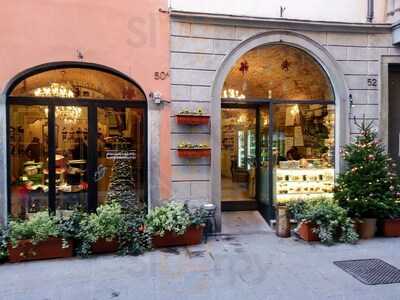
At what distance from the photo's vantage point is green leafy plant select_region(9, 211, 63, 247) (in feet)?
17.4

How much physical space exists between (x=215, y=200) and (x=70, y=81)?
356cm

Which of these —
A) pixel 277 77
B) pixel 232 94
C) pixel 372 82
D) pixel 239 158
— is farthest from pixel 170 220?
pixel 372 82

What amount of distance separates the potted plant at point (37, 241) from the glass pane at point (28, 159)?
113 centimetres

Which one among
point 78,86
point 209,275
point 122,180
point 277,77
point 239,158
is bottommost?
point 209,275

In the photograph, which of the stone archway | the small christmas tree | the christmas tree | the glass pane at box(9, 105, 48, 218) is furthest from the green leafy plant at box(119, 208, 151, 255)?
the small christmas tree

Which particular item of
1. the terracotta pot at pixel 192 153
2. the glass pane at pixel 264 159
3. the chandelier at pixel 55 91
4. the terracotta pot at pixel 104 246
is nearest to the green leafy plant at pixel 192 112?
the terracotta pot at pixel 192 153

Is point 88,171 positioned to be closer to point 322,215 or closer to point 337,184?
point 322,215

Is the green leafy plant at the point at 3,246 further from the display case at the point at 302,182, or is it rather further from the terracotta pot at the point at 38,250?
the display case at the point at 302,182

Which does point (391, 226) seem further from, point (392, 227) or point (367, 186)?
point (367, 186)

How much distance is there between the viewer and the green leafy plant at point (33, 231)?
5.30 meters

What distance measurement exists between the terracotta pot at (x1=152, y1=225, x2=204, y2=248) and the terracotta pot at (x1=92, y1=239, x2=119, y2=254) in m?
0.66

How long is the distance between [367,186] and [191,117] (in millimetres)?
3530

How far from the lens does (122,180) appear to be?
22.7 feet

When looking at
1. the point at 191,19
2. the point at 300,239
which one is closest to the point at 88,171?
the point at 191,19
